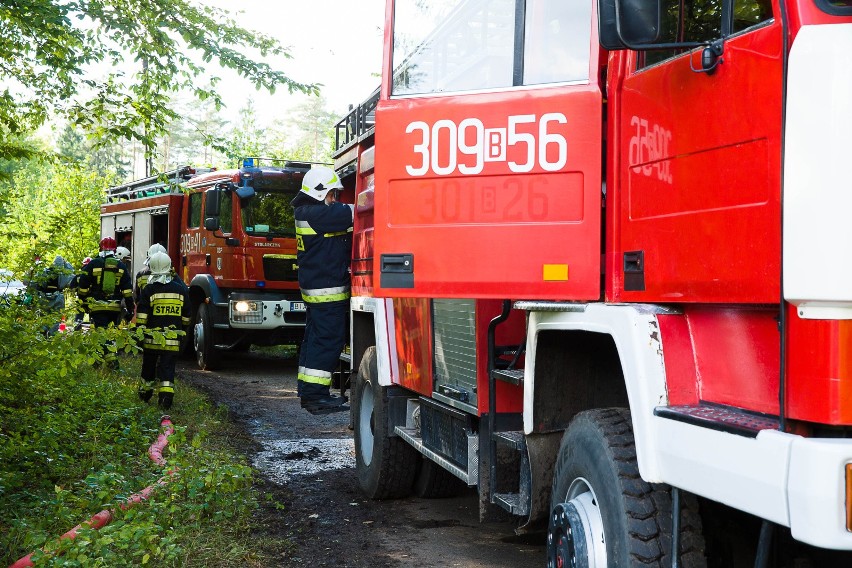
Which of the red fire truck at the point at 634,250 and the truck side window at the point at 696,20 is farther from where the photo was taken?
the truck side window at the point at 696,20

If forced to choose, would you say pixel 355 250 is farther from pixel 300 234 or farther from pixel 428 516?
pixel 428 516

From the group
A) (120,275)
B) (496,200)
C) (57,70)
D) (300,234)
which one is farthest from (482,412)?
(120,275)

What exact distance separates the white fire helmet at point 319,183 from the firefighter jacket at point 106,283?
21.5ft

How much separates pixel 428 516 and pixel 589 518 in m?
2.99

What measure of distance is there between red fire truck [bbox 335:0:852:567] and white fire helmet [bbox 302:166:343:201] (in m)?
2.41

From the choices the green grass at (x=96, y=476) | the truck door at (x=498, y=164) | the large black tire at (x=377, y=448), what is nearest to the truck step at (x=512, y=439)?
the truck door at (x=498, y=164)

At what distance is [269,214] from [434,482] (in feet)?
A: 26.9

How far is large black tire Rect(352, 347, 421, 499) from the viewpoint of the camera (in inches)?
242

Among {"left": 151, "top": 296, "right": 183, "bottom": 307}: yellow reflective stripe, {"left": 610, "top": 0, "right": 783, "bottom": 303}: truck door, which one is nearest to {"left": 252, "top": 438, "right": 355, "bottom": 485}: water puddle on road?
{"left": 151, "top": 296, "right": 183, "bottom": 307}: yellow reflective stripe

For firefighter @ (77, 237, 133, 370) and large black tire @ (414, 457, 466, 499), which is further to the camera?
firefighter @ (77, 237, 133, 370)

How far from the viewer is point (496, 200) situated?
3600 mm

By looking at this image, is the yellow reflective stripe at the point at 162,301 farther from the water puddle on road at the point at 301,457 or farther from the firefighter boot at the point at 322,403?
the firefighter boot at the point at 322,403

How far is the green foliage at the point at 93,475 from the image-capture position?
475 centimetres

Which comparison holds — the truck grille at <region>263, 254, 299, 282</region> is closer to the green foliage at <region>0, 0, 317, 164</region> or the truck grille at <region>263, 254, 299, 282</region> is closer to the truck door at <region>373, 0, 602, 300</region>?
the green foliage at <region>0, 0, 317, 164</region>
